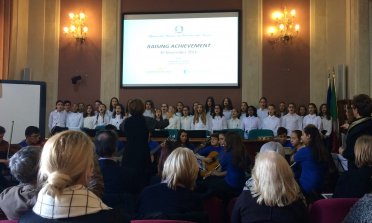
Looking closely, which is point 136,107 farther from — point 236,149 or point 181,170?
point 181,170

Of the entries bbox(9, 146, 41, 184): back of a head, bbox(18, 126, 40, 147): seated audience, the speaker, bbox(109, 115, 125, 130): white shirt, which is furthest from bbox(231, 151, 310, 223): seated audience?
the speaker

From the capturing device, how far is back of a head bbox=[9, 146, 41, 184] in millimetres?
1814

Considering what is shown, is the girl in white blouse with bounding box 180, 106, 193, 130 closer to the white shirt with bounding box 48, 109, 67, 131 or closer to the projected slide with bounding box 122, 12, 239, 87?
the projected slide with bounding box 122, 12, 239, 87

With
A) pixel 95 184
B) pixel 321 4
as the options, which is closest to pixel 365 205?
pixel 95 184

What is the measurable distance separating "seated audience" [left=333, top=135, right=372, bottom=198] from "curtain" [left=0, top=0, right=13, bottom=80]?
758cm

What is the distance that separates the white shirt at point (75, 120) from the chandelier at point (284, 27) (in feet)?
17.1

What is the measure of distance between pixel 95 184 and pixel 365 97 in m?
2.69

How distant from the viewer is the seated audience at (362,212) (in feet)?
4.74

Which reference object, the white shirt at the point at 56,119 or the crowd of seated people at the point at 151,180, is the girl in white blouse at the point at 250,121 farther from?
the white shirt at the point at 56,119

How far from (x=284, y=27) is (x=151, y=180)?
643 cm

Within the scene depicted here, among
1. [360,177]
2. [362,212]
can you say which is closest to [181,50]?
[360,177]

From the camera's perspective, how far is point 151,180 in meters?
4.10

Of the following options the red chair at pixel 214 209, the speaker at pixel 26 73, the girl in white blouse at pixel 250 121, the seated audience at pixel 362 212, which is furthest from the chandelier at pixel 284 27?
the seated audience at pixel 362 212

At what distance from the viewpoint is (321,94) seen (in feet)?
29.4
